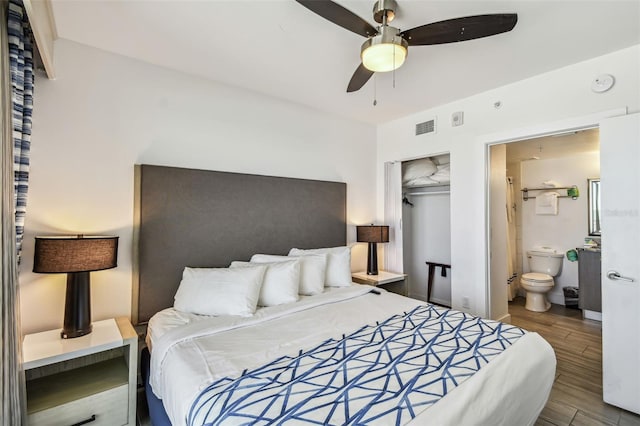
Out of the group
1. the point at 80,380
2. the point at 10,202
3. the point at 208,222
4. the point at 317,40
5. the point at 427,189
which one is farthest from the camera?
the point at 427,189

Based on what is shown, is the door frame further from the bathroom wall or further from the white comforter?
the bathroom wall

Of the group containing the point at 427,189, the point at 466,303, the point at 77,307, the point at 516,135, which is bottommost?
the point at 466,303

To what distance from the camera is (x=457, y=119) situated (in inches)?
124

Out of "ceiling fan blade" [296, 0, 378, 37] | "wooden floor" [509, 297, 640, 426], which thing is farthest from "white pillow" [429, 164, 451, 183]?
"ceiling fan blade" [296, 0, 378, 37]

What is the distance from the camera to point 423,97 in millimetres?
3068

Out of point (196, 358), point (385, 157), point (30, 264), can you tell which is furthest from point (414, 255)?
point (30, 264)

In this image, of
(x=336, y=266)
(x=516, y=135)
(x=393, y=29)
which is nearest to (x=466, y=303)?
(x=336, y=266)

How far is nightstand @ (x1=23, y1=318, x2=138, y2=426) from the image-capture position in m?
1.55

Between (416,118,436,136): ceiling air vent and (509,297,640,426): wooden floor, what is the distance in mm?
2711

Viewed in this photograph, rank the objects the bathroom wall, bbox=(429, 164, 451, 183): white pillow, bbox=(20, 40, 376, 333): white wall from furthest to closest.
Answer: the bathroom wall, bbox=(429, 164, 451, 183): white pillow, bbox=(20, 40, 376, 333): white wall

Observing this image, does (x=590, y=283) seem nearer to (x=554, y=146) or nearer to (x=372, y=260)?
(x=554, y=146)

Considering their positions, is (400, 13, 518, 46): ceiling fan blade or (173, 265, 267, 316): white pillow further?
(173, 265, 267, 316): white pillow

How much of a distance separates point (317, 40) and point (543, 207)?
453 centimetres

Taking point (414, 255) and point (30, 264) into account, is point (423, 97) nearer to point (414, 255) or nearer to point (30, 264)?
point (414, 255)
